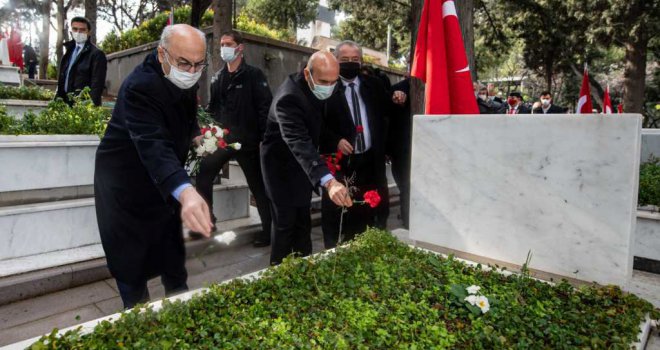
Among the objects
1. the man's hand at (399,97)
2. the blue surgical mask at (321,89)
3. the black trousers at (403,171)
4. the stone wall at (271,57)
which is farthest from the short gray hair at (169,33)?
the stone wall at (271,57)

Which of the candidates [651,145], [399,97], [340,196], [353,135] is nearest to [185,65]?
[340,196]

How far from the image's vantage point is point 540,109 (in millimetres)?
11977

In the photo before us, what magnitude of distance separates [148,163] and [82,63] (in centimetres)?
461

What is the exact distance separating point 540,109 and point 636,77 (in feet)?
34.3

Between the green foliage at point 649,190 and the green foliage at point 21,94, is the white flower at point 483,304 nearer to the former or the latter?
the green foliage at point 649,190

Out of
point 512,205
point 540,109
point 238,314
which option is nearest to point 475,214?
point 512,205

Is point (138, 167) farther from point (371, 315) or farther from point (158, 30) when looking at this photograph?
point (158, 30)

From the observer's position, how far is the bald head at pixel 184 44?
240 centimetres

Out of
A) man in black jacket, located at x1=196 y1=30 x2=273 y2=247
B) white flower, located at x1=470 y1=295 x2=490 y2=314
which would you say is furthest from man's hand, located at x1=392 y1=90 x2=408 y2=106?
white flower, located at x1=470 y1=295 x2=490 y2=314

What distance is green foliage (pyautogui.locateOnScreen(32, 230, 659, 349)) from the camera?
1.89 m

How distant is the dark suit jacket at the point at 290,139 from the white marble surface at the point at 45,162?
2.19 metres

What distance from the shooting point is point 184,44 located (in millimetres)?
2396

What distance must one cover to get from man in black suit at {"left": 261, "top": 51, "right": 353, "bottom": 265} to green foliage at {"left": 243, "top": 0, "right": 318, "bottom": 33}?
82.7 ft

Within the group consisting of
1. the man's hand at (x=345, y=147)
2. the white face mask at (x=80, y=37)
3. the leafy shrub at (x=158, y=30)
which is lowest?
the man's hand at (x=345, y=147)
